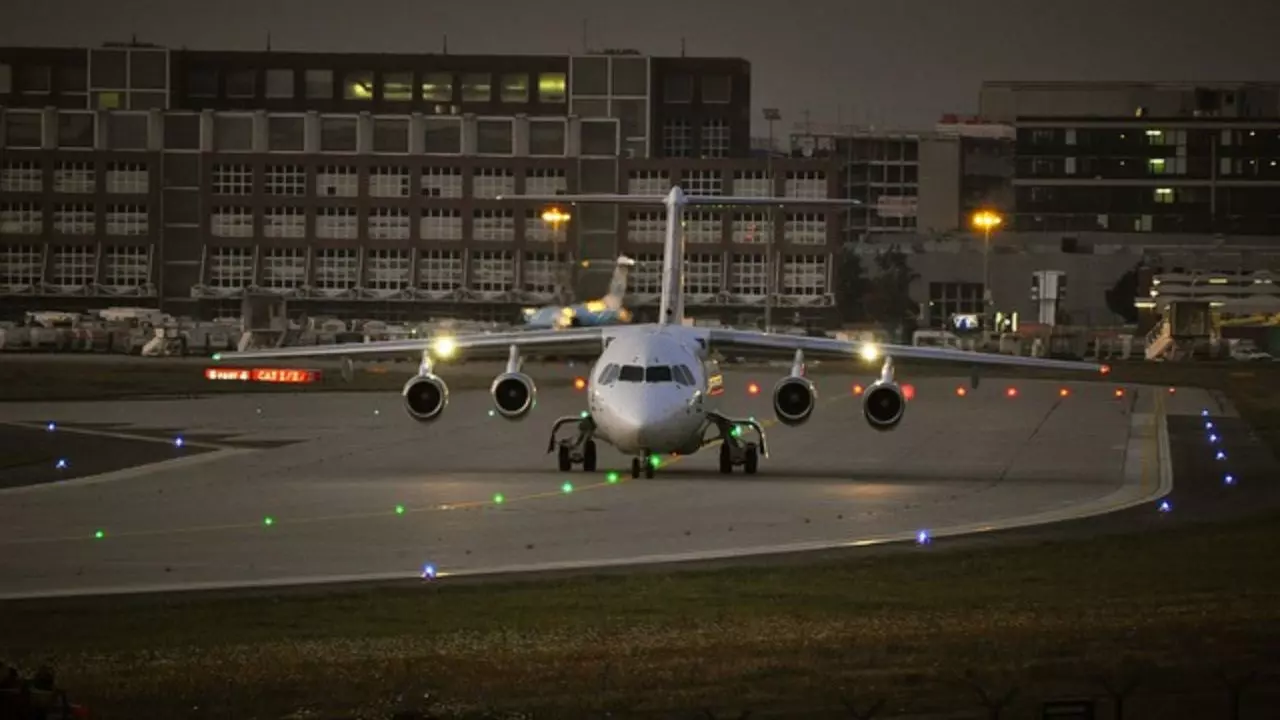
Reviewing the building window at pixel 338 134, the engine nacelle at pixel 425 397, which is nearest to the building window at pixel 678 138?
the building window at pixel 338 134

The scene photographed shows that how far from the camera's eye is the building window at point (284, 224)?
13712 centimetres

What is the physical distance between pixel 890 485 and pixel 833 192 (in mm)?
102711

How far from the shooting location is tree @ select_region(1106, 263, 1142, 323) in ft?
536

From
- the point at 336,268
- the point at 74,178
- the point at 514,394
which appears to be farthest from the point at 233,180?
the point at 514,394

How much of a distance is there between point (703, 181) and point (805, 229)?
21.1 feet

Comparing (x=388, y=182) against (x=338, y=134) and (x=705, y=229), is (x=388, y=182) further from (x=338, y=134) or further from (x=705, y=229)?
(x=705, y=229)

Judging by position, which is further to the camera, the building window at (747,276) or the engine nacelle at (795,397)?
the building window at (747,276)

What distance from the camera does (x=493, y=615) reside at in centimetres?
2327

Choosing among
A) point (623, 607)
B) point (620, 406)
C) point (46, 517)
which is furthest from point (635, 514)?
point (623, 607)

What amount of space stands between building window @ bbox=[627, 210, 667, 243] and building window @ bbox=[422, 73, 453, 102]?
2589cm

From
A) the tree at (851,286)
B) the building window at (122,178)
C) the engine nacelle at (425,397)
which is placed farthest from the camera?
the tree at (851,286)

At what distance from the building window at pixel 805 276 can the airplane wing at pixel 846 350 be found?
94.9m

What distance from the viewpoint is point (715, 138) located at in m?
164

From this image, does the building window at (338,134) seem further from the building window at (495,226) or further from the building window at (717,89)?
the building window at (717,89)
